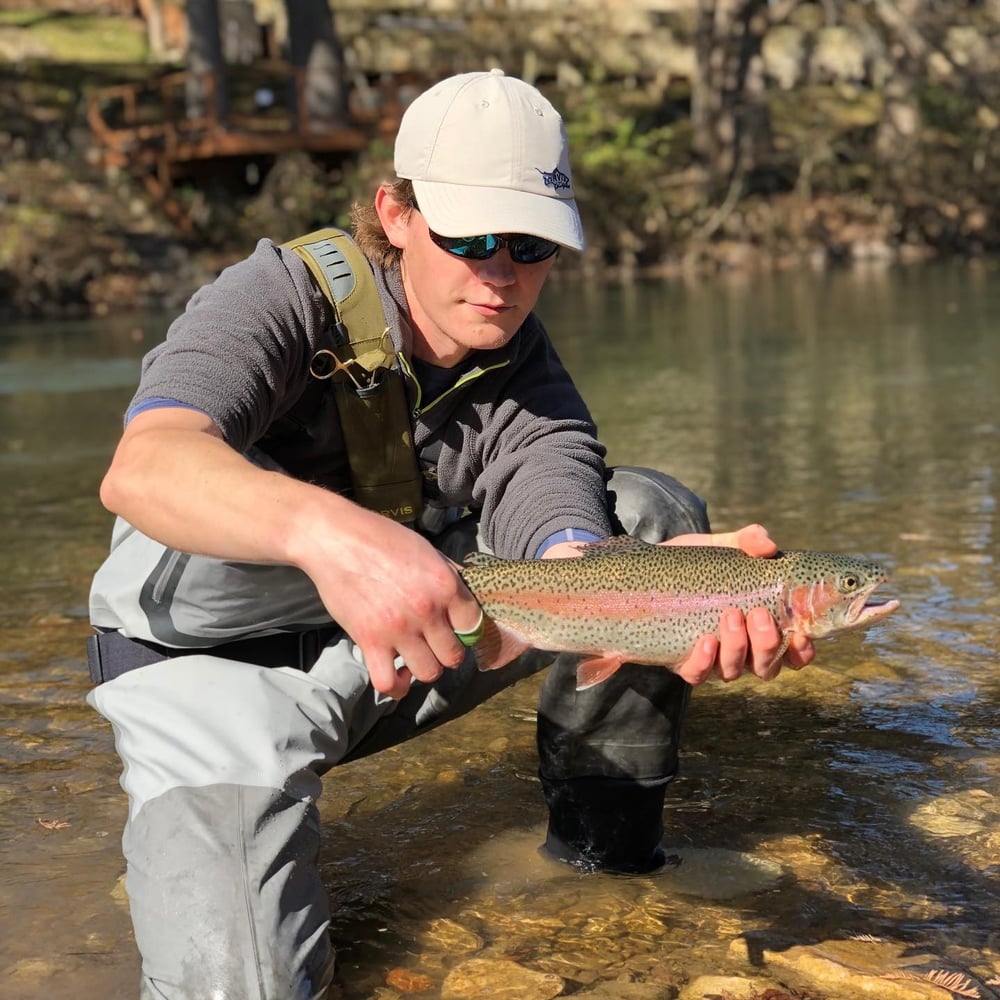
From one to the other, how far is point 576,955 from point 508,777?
3.62 feet

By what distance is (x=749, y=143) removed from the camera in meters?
39.3

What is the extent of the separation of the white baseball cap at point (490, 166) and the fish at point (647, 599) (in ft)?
2.46

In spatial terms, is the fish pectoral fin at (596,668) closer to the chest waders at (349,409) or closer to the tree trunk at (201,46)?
the chest waders at (349,409)

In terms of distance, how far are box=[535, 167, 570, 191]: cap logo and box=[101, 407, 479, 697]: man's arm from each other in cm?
103

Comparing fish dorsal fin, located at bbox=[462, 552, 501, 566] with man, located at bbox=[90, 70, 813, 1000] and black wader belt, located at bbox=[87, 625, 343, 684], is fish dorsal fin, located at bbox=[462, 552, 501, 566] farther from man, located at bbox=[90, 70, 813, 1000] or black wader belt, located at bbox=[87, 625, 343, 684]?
black wader belt, located at bbox=[87, 625, 343, 684]

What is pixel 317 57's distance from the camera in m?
36.5

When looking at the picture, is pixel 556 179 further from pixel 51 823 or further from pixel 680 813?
A: pixel 51 823

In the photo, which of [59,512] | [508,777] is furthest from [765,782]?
[59,512]

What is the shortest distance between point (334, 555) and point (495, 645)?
0.64 metres

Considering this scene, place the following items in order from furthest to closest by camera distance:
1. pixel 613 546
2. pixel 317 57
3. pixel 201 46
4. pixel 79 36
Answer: pixel 79 36 → pixel 201 46 → pixel 317 57 → pixel 613 546

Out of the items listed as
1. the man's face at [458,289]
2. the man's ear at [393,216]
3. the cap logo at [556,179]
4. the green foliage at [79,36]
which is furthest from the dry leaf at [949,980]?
the green foliage at [79,36]

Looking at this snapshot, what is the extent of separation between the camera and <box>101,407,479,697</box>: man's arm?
2.48 metres

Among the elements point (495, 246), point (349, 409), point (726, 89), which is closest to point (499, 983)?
point (349, 409)

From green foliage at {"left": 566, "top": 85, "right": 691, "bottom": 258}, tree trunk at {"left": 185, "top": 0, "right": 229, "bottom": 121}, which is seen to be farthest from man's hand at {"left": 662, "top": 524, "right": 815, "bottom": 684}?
tree trunk at {"left": 185, "top": 0, "right": 229, "bottom": 121}
